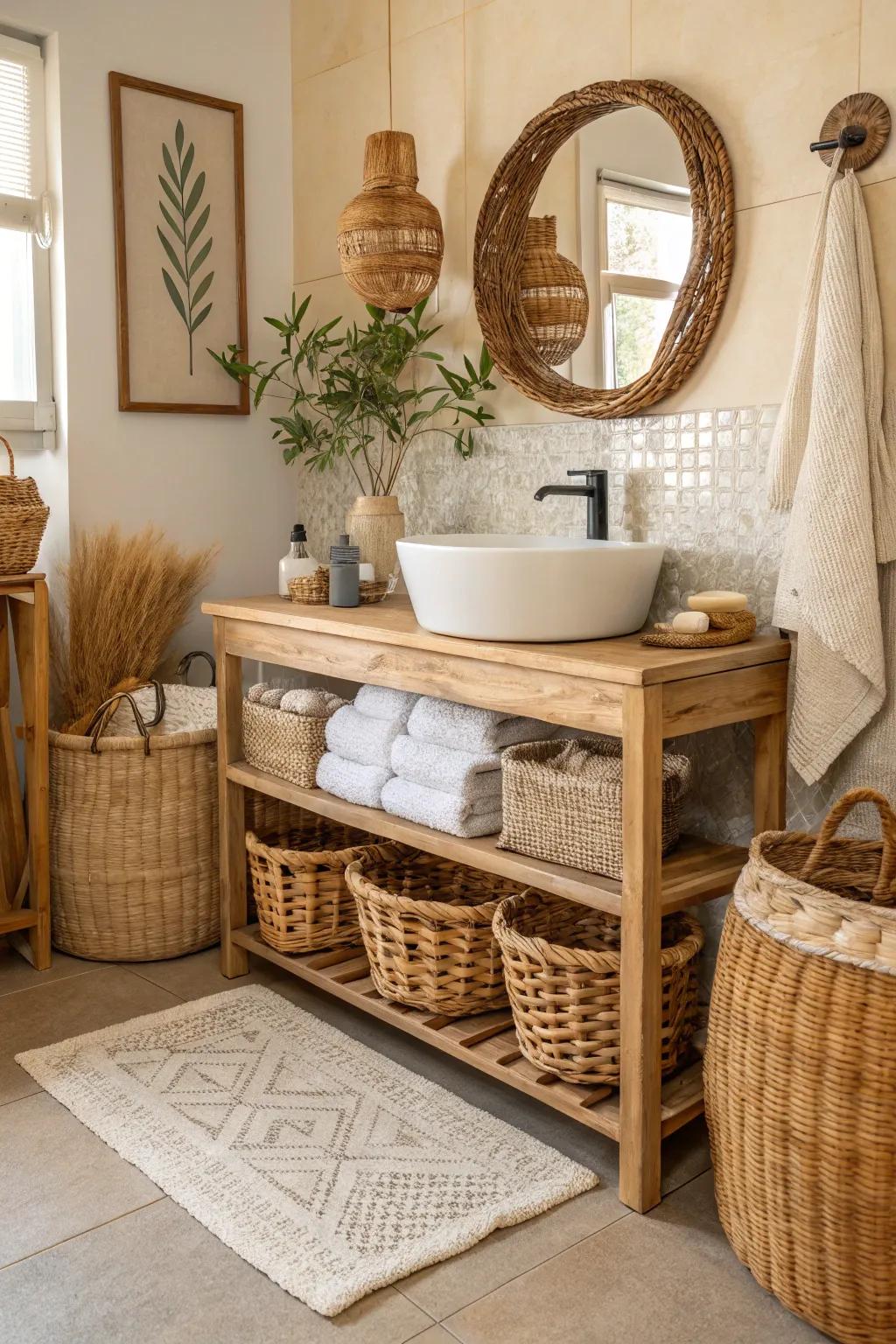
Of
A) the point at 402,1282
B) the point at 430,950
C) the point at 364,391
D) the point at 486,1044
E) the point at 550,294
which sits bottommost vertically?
the point at 402,1282

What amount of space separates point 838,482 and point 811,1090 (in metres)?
0.90

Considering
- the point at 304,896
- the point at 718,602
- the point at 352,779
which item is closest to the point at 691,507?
the point at 718,602

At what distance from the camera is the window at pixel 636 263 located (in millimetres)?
2146

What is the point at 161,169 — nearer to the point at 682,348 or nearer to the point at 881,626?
the point at 682,348

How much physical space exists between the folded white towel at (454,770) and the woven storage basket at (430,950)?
207 millimetres

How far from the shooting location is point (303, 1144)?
77.1 inches

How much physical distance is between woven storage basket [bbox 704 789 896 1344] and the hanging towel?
1.11 feet

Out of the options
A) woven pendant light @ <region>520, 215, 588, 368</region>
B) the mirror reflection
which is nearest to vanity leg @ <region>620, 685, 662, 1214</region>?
the mirror reflection

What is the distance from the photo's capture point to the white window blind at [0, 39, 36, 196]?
8.99 feet

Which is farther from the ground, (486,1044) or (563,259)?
(563,259)

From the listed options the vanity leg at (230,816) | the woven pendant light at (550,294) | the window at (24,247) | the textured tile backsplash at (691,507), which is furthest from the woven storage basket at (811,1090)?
the window at (24,247)

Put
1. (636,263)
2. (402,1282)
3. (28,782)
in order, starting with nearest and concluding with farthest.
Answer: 1. (402,1282)
2. (636,263)
3. (28,782)

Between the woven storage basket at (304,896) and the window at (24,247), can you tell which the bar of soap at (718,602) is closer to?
the woven storage basket at (304,896)

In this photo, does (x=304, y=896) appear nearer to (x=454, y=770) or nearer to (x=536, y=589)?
(x=454, y=770)
